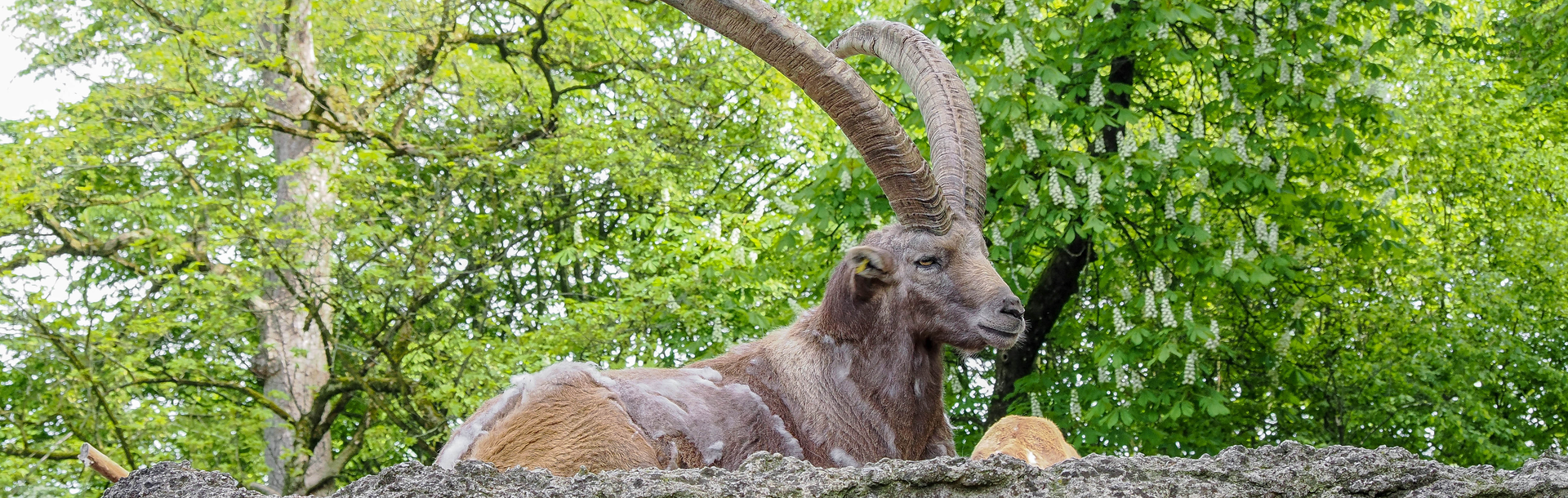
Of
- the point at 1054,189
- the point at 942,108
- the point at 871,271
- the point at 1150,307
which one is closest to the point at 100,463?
the point at 871,271

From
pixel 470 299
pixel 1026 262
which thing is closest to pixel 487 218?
pixel 470 299

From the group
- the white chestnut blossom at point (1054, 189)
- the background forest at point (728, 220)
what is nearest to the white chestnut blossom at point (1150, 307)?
the background forest at point (728, 220)

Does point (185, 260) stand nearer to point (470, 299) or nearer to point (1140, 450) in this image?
point (470, 299)

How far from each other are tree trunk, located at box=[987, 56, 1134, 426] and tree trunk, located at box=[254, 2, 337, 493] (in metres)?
6.79

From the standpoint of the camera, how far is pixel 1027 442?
547 cm

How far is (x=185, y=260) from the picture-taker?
1695 centimetres

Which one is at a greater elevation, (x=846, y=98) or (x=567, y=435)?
(x=846, y=98)

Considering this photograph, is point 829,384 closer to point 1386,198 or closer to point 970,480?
point 970,480

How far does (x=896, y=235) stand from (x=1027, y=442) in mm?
1054

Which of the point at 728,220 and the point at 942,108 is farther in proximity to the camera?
the point at 728,220

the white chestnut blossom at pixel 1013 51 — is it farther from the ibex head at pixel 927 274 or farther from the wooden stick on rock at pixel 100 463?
the wooden stick on rock at pixel 100 463

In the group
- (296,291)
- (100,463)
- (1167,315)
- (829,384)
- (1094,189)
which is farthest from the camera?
(296,291)

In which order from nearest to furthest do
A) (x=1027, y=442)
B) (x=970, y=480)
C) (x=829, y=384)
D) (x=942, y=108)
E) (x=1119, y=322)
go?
(x=970, y=480) < (x=1027, y=442) < (x=829, y=384) < (x=942, y=108) < (x=1119, y=322)

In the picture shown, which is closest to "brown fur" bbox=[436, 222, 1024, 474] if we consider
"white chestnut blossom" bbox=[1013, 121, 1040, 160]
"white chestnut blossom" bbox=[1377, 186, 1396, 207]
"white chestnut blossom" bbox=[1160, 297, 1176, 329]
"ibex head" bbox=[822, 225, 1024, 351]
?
"ibex head" bbox=[822, 225, 1024, 351]
